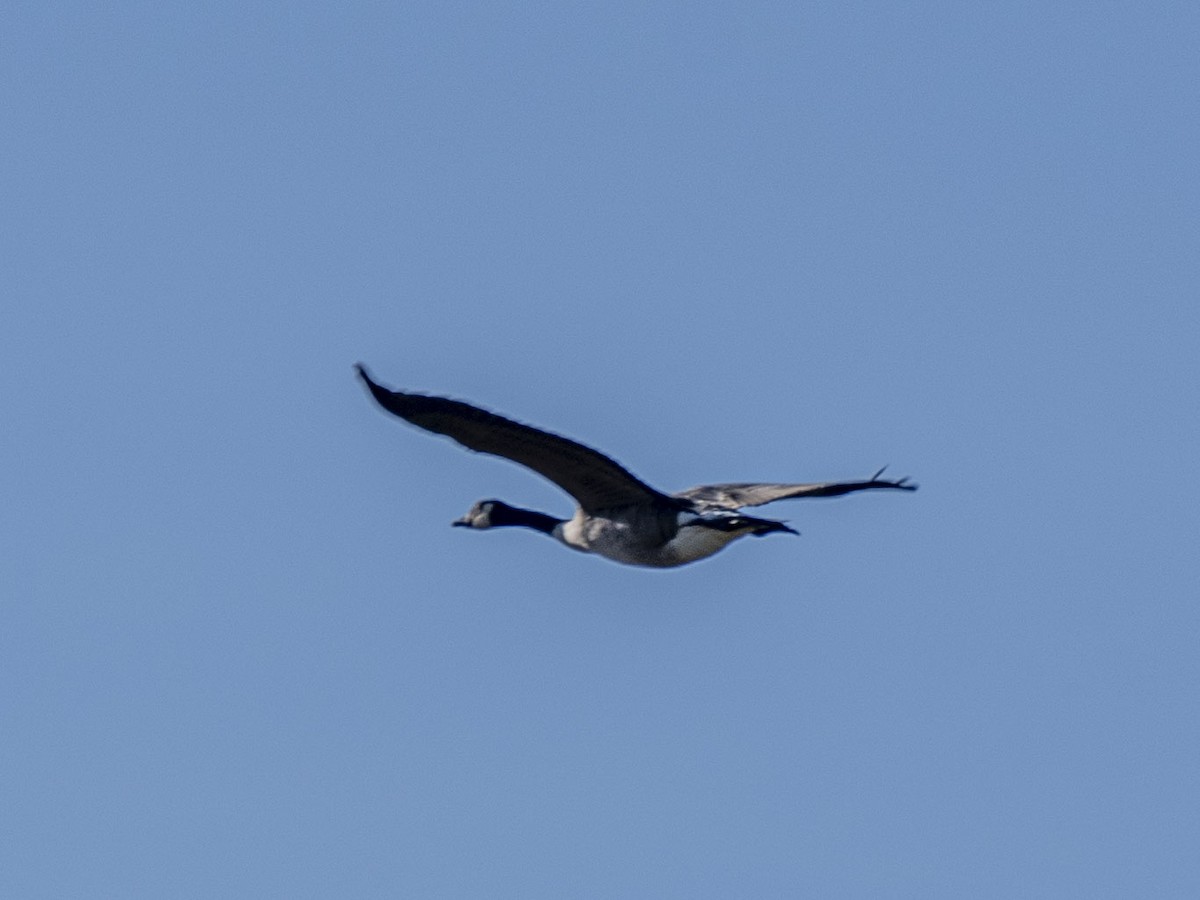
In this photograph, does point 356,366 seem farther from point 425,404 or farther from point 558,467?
point 558,467

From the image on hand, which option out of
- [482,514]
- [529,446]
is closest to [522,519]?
[482,514]

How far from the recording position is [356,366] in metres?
23.0

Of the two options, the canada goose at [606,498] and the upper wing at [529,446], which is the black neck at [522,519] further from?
the upper wing at [529,446]

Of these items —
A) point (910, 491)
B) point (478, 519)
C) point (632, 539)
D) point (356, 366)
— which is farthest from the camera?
point (478, 519)

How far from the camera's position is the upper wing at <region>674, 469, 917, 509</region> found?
2444 centimetres

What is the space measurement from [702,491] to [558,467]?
275 centimetres

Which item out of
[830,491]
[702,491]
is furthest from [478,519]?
[830,491]

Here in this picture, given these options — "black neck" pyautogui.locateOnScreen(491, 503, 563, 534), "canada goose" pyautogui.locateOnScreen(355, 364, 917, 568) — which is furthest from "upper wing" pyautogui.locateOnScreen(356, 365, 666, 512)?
"black neck" pyautogui.locateOnScreen(491, 503, 563, 534)

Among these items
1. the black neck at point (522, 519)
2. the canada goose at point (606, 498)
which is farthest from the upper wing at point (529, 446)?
the black neck at point (522, 519)

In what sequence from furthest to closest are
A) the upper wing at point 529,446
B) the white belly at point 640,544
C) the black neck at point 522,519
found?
the black neck at point 522,519 → the white belly at point 640,544 → the upper wing at point 529,446

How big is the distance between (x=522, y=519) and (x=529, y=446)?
4.03 m

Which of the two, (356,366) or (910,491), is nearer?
(356,366)

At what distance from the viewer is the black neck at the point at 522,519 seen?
92.3 feet

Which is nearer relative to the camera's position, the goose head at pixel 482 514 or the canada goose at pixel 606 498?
the canada goose at pixel 606 498
